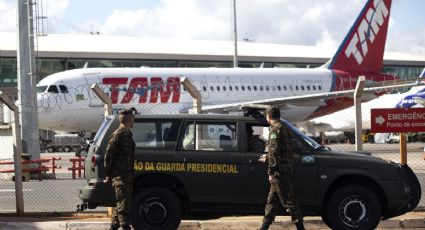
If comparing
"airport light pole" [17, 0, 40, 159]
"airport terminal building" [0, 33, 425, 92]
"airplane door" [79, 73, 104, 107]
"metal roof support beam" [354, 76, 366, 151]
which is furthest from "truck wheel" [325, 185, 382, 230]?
"airport terminal building" [0, 33, 425, 92]

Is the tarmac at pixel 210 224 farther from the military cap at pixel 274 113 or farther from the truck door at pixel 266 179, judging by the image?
the military cap at pixel 274 113

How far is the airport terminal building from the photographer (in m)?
68.1

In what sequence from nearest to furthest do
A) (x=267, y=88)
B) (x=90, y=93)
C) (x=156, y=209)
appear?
(x=156, y=209)
(x=90, y=93)
(x=267, y=88)

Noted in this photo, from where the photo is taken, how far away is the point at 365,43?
42969mm

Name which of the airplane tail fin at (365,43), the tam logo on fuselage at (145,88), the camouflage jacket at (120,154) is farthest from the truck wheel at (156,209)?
the airplane tail fin at (365,43)

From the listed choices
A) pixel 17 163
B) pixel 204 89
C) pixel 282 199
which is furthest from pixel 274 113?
pixel 204 89

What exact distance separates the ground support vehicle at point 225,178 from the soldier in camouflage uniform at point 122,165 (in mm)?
630

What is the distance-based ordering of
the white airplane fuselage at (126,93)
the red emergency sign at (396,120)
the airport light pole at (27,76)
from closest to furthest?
1. the red emergency sign at (396,120)
2. the airport light pole at (27,76)
3. the white airplane fuselage at (126,93)

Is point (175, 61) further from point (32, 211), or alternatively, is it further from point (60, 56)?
point (32, 211)

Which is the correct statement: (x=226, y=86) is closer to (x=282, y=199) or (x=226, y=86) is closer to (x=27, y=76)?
(x=27, y=76)

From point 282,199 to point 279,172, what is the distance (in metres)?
0.32

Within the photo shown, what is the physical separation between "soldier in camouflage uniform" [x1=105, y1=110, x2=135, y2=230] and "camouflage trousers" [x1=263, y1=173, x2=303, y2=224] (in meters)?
Result: 1.69

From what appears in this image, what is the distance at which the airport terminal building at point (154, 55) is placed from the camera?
A: 224 feet

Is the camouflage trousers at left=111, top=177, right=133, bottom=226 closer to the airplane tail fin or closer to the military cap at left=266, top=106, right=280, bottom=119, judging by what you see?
the military cap at left=266, top=106, right=280, bottom=119
